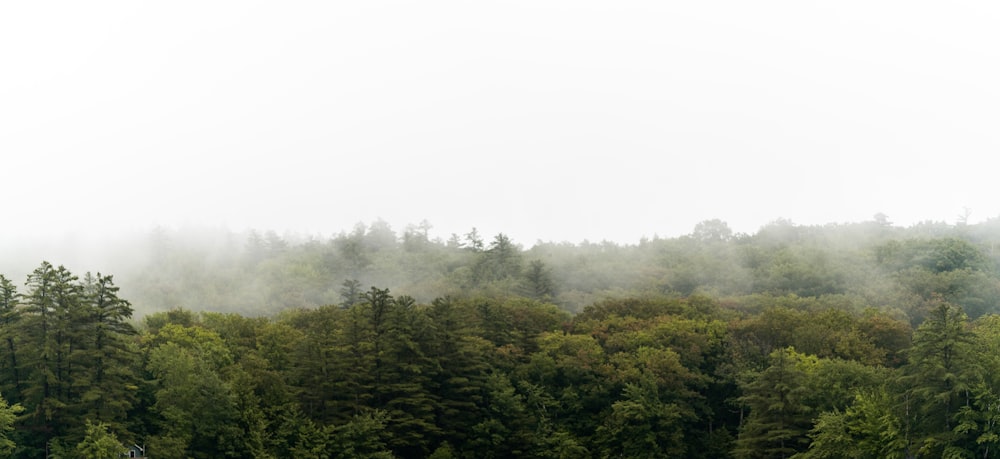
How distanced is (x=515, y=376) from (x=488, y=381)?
4960 mm

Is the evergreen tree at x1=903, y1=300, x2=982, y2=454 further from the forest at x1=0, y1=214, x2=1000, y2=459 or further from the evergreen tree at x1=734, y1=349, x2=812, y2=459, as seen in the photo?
the evergreen tree at x1=734, y1=349, x2=812, y2=459

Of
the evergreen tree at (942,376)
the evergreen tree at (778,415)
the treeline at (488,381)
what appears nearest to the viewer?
the evergreen tree at (942,376)

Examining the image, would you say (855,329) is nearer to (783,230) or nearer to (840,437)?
(840,437)

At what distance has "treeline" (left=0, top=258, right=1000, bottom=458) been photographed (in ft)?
181

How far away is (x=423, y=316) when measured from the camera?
73.9 meters

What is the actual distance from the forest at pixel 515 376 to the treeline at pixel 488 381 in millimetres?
170

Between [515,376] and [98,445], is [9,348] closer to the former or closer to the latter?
[98,445]

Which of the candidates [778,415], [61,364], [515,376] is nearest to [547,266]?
[515,376]

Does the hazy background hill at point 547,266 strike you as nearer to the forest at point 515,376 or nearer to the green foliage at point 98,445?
the forest at point 515,376

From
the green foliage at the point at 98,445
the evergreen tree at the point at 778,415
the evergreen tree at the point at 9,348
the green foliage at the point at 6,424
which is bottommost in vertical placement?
the evergreen tree at the point at 778,415

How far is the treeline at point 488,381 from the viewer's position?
181 feet

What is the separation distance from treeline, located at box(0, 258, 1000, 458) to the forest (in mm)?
170

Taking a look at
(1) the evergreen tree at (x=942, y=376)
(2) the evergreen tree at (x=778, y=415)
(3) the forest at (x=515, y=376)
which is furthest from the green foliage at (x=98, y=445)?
(1) the evergreen tree at (x=942, y=376)

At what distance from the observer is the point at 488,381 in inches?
2913
